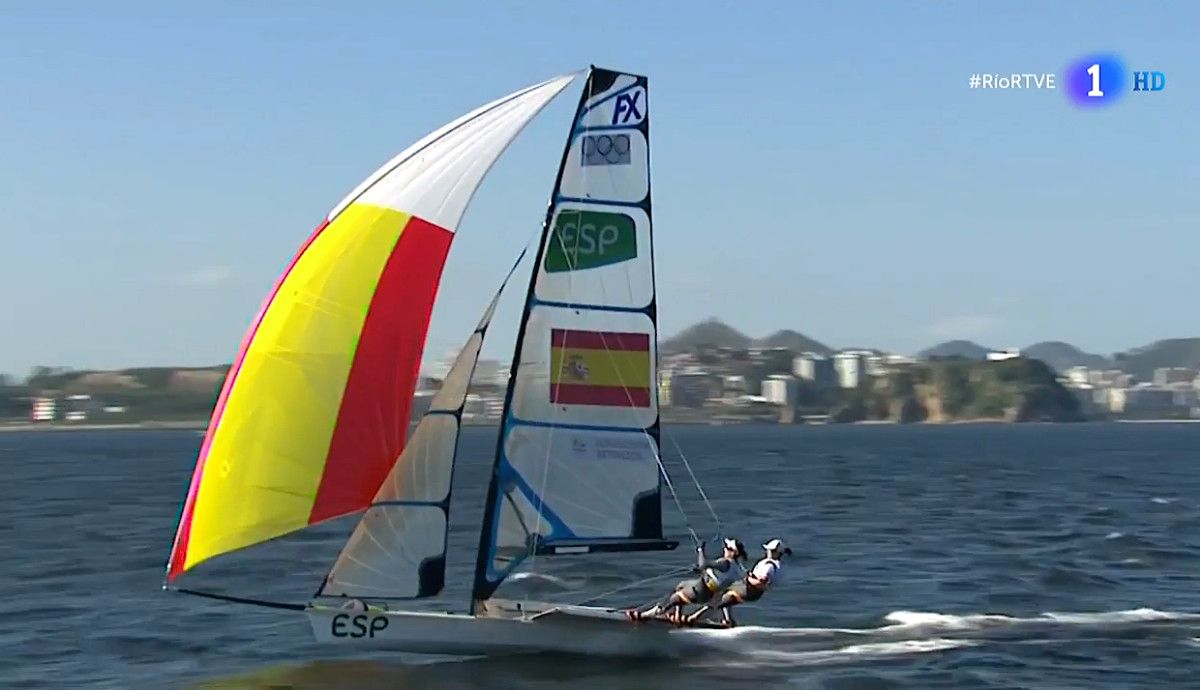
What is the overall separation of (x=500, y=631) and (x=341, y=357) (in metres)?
3.95

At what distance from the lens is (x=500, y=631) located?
19281mm

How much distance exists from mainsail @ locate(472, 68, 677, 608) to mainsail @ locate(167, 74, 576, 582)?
0.96 meters

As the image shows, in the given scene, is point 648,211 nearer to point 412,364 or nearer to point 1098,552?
point 412,364

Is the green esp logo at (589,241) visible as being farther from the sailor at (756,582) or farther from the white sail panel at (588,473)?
the sailor at (756,582)

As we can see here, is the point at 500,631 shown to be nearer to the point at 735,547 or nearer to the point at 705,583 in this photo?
the point at 705,583

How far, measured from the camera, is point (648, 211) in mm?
19094

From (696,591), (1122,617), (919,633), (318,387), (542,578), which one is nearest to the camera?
(318,387)

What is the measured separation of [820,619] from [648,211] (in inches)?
344

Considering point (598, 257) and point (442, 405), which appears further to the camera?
point (442, 405)

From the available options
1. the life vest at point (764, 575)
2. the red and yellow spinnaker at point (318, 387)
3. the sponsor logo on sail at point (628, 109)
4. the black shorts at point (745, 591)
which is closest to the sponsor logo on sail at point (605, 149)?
the sponsor logo on sail at point (628, 109)

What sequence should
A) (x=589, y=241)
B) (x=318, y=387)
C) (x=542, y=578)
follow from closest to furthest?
(x=318, y=387) → (x=589, y=241) → (x=542, y=578)

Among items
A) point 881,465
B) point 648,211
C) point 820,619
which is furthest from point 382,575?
point 881,465

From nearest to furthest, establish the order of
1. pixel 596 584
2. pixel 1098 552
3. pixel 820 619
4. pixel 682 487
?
pixel 820 619 < pixel 596 584 < pixel 1098 552 < pixel 682 487

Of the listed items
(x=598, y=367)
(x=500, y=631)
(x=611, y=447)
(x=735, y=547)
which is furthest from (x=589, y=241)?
(x=500, y=631)
